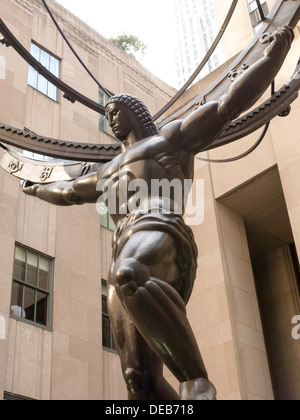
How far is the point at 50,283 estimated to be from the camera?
44.4 feet

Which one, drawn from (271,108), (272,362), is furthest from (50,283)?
(271,108)

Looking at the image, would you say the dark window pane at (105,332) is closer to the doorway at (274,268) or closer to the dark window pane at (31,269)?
the dark window pane at (31,269)

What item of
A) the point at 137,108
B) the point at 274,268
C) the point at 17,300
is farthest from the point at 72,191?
the point at 274,268

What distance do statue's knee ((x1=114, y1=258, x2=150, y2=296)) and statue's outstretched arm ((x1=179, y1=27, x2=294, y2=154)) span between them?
1.21 meters

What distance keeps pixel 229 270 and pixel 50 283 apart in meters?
3.90

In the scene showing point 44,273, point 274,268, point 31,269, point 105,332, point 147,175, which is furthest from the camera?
point 274,268

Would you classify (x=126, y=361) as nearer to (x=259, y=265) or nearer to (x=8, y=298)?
(x=8, y=298)

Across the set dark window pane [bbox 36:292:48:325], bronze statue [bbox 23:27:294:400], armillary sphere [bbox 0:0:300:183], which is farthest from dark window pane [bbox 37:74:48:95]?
bronze statue [bbox 23:27:294:400]

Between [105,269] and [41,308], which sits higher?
[105,269]

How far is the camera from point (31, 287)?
43.2ft

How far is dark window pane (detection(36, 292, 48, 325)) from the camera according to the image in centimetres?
1288

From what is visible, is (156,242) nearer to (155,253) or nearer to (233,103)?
(155,253)

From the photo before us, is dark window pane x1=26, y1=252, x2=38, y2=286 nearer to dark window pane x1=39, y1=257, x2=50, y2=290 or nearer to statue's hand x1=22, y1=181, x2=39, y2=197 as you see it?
dark window pane x1=39, y1=257, x2=50, y2=290

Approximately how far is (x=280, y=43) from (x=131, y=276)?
2146mm
